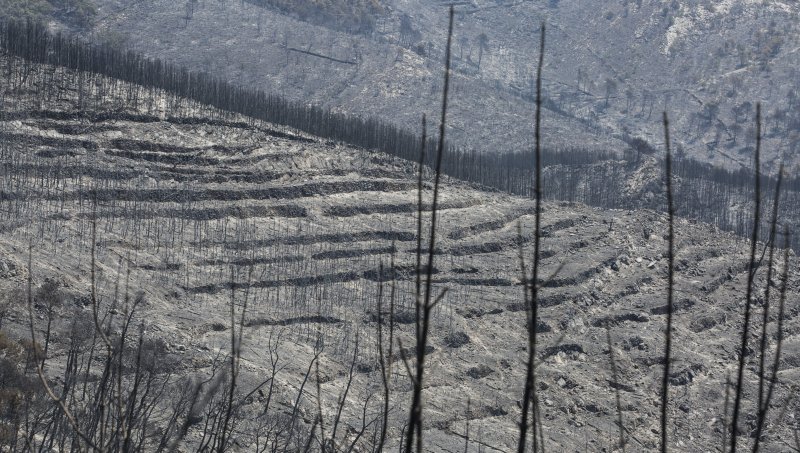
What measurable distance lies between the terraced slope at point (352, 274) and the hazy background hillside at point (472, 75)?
6133 centimetres

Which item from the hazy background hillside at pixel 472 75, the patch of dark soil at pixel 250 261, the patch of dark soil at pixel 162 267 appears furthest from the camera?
the hazy background hillside at pixel 472 75

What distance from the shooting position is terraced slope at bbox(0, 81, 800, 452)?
49250mm

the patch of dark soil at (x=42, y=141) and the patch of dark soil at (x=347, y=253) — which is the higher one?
the patch of dark soil at (x=42, y=141)

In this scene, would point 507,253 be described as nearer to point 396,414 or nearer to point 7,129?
point 396,414

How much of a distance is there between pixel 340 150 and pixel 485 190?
13212mm

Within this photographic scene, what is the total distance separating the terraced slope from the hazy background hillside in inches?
2414

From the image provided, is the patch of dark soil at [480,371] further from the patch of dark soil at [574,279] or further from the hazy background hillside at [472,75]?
the hazy background hillside at [472,75]

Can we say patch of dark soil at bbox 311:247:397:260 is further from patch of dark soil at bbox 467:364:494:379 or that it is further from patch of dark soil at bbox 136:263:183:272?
patch of dark soil at bbox 467:364:494:379

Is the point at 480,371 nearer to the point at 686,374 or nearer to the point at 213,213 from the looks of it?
the point at 686,374

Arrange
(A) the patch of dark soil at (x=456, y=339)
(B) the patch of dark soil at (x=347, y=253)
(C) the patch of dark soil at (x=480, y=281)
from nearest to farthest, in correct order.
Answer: (A) the patch of dark soil at (x=456, y=339) → (B) the patch of dark soil at (x=347, y=253) → (C) the patch of dark soil at (x=480, y=281)

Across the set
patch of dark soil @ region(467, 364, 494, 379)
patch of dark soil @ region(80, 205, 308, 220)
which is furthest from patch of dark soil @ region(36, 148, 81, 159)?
patch of dark soil @ region(467, 364, 494, 379)

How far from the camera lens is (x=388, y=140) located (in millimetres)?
95875

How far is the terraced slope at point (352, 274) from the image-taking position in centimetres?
4925

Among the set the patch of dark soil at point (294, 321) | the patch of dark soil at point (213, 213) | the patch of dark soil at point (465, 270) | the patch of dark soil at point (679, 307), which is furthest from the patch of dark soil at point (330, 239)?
the patch of dark soil at point (679, 307)
